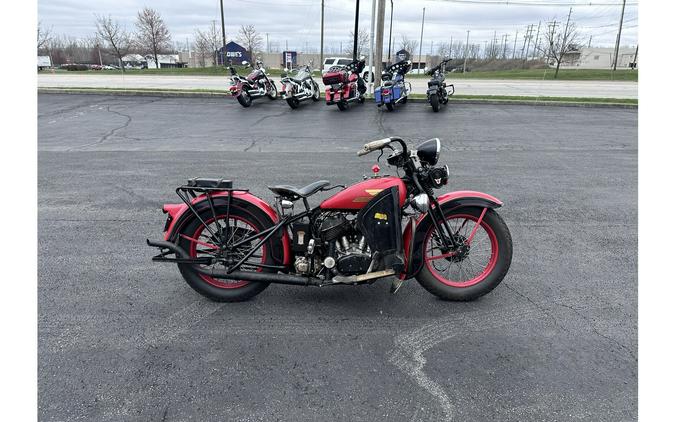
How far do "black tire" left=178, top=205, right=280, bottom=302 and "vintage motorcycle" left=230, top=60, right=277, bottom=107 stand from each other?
41.9ft

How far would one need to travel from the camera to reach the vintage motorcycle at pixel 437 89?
13833 mm

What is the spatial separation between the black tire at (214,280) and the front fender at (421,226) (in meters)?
1.03

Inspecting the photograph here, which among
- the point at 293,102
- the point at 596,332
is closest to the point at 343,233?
the point at 596,332

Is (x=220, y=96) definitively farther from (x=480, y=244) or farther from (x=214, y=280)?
(x=480, y=244)

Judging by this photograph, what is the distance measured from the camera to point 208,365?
2.76 metres

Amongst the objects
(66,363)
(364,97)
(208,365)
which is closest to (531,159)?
(208,365)

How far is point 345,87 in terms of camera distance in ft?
47.4

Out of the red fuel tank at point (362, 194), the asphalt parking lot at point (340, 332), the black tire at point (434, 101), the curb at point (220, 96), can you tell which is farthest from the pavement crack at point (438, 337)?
the curb at point (220, 96)

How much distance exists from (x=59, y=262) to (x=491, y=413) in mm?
3968

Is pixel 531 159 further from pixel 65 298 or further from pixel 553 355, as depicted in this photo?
pixel 65 298

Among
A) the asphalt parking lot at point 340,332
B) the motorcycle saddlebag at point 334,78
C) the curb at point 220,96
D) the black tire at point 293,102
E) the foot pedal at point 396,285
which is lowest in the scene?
the asphalt parking lot at point 340,332

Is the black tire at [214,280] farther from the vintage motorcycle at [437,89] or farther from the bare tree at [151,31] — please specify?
the bare tree at [151,31]

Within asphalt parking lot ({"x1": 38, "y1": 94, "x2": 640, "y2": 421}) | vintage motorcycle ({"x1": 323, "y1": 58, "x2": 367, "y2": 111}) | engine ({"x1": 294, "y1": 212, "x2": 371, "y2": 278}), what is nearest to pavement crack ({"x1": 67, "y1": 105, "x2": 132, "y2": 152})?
asphalt parking lot ({"x1": 38, "y1": 94, "x2": 640, "y2": 421})

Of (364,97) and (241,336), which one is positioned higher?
(364,97)
